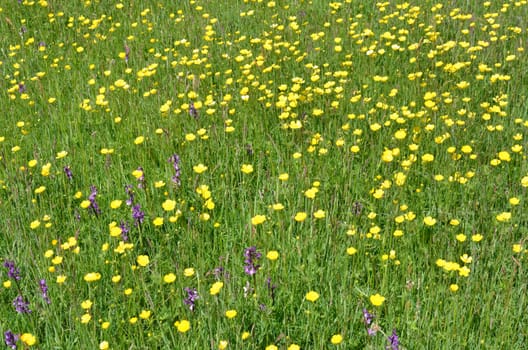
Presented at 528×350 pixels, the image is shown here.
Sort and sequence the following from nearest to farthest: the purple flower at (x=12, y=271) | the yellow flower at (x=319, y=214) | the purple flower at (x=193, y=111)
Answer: the purple flower at (x=12, y=271) → the yellow flower at (x=319, y=214) → the purple flower at (x=193, y=111)

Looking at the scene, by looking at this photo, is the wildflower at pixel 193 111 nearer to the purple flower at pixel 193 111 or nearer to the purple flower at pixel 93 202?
the purple flower at pixel 193 111

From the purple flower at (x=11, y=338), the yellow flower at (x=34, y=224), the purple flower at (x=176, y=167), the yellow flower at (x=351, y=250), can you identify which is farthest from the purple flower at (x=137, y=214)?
the yellow flower at (x=351, y=250)

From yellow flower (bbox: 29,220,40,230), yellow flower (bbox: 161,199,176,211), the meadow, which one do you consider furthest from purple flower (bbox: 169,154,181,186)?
yellow flower (bbox: 29,220,40,230)

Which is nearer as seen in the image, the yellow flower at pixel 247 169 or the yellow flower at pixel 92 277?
the yellow flower at pixel 92 277

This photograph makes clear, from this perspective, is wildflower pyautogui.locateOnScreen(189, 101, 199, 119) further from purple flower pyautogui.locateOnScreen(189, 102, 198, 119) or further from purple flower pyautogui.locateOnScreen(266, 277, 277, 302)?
purple flower pyautogui.locateOnScreen(266, 277, 277, 302)

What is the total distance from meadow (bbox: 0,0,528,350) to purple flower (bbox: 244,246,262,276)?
12 mm

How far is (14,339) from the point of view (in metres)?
2.44

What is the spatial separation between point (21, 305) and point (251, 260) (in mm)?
1049

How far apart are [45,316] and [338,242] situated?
1.42 meters

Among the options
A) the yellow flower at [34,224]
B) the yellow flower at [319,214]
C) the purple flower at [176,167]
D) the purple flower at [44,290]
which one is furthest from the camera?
the purple flower at [176,167]

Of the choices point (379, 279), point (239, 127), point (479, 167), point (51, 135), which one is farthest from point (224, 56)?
point (379, 279)

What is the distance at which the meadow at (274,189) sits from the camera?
8.27ft

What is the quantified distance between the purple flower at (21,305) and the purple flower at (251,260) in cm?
99

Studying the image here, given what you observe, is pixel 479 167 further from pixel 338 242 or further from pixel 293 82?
pixel 293 82
